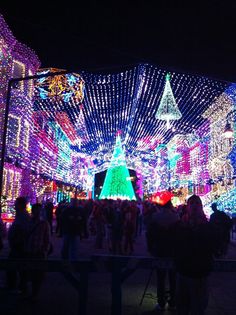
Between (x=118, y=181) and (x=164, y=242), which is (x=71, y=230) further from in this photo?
(x=118, y=181)

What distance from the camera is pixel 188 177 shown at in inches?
1715

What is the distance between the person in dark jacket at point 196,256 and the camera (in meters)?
4.53

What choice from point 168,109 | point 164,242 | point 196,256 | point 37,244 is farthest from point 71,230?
point 168,109

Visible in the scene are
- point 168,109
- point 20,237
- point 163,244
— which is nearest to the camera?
point 163,244

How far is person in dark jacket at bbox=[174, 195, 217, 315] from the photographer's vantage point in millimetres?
4527

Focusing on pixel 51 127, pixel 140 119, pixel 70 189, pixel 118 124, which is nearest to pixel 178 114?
pixel 140 119

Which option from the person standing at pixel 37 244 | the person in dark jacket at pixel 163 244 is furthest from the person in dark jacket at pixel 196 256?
the person standing at pixel 37 244

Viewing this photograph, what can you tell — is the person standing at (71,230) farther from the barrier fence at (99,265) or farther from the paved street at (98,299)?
the barrier fence at (99,265)

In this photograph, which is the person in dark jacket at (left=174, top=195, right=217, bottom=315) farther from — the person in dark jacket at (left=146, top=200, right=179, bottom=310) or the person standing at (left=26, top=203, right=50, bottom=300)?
the person standing at (left=26, top=203, right=50, bottom=300)

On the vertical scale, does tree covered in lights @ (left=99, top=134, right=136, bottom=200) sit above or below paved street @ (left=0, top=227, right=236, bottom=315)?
above

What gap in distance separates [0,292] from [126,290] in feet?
7.98

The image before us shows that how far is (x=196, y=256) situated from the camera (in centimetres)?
454

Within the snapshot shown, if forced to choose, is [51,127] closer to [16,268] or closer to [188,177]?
[188,177]

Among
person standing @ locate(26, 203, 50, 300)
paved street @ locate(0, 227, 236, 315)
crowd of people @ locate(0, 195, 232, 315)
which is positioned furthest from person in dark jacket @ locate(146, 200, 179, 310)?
person standing @ locate(26, 203, 50, 300)
